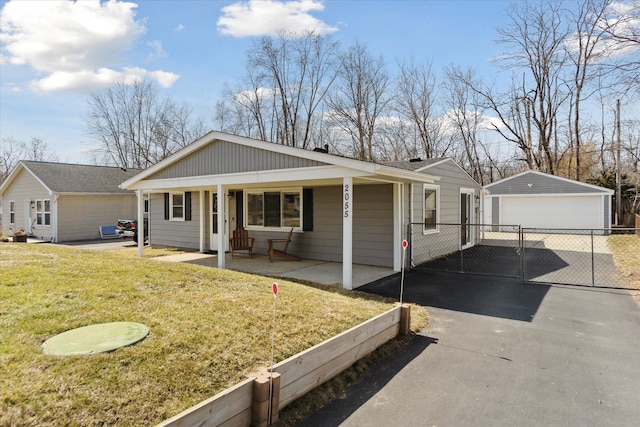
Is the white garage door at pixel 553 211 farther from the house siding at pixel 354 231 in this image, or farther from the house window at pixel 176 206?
the house window at pixel 176 206

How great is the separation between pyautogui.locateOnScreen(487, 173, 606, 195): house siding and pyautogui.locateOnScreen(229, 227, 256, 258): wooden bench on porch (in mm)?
16354

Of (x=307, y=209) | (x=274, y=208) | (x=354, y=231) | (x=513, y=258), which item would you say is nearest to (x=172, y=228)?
(x=274, y=208)

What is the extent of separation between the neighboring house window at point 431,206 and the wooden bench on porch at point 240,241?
5.25m

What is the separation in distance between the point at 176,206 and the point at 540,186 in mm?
18948

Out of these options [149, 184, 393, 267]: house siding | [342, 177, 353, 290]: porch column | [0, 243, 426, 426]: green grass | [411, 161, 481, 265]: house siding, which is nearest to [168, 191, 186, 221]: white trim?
[149, 184, 393, 267]: house siding

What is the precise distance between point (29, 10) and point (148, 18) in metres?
4.32

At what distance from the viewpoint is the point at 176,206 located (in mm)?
13852

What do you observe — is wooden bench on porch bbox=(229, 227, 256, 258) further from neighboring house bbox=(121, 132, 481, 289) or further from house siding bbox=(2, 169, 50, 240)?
house siding bbox=(2, 169, 50, 240)

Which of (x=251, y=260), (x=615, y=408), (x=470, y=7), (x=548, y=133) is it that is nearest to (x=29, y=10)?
(x=251, y=260)

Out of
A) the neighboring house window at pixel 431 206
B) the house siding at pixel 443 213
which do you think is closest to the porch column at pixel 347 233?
the house siding at pixel 443 213

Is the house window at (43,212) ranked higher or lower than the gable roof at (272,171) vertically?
lower

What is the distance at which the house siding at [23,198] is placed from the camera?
1842cm

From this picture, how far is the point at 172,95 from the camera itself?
3011 centimetres

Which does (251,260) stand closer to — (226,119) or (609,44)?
(609,44)
